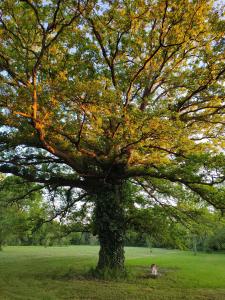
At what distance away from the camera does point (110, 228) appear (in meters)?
14.3

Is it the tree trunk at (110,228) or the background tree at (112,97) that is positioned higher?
the background tree at (112,97)

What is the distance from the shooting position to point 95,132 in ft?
41.2

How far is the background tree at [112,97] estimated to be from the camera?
32.6 ft

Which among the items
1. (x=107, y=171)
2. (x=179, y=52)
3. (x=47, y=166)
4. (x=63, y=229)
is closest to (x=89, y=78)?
(x=179, y=52)

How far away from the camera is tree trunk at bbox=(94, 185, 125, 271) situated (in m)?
14.3

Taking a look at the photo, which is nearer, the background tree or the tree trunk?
the background tree

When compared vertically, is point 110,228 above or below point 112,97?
below

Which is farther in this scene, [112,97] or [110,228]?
[110,228]

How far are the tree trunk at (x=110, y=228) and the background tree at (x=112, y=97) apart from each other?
47mm

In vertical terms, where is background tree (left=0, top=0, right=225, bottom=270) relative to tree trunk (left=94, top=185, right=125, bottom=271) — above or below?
above

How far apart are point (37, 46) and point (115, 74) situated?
3076 mm

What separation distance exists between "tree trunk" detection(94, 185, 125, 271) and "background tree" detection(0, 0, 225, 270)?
0.15 feet

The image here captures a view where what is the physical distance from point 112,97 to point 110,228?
6548 millimetres

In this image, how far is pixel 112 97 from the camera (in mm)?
10031
